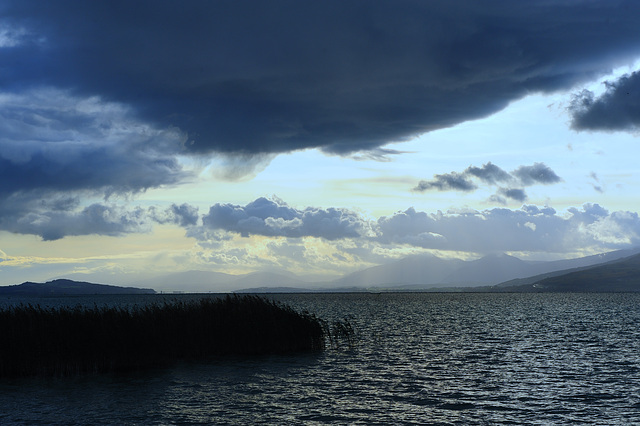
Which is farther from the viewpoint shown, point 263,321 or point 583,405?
point 263,321

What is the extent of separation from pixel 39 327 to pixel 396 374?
88.6ft

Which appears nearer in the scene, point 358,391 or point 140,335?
point 358,391

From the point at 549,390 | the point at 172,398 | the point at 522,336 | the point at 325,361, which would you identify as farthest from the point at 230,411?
the point at 522,336

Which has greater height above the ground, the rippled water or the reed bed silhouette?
the reed bed silhouette

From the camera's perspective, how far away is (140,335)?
4259cm

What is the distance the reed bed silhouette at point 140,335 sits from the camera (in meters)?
38.9

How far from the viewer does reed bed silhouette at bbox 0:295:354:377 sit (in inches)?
1532

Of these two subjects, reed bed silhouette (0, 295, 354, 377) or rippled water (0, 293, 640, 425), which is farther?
reed bed silhouette (0, 295, 354, 377)

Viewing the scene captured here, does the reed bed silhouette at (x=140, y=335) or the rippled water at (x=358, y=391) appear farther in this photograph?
the reed bed silhouette at (x=140, y=335)

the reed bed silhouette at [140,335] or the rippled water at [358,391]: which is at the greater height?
the reed bed silhouette at [140,335]

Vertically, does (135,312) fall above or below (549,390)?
above

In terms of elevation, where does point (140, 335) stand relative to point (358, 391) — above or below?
above

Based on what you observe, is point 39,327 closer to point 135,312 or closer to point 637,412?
point 135,312

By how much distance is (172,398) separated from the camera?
32.8 m
